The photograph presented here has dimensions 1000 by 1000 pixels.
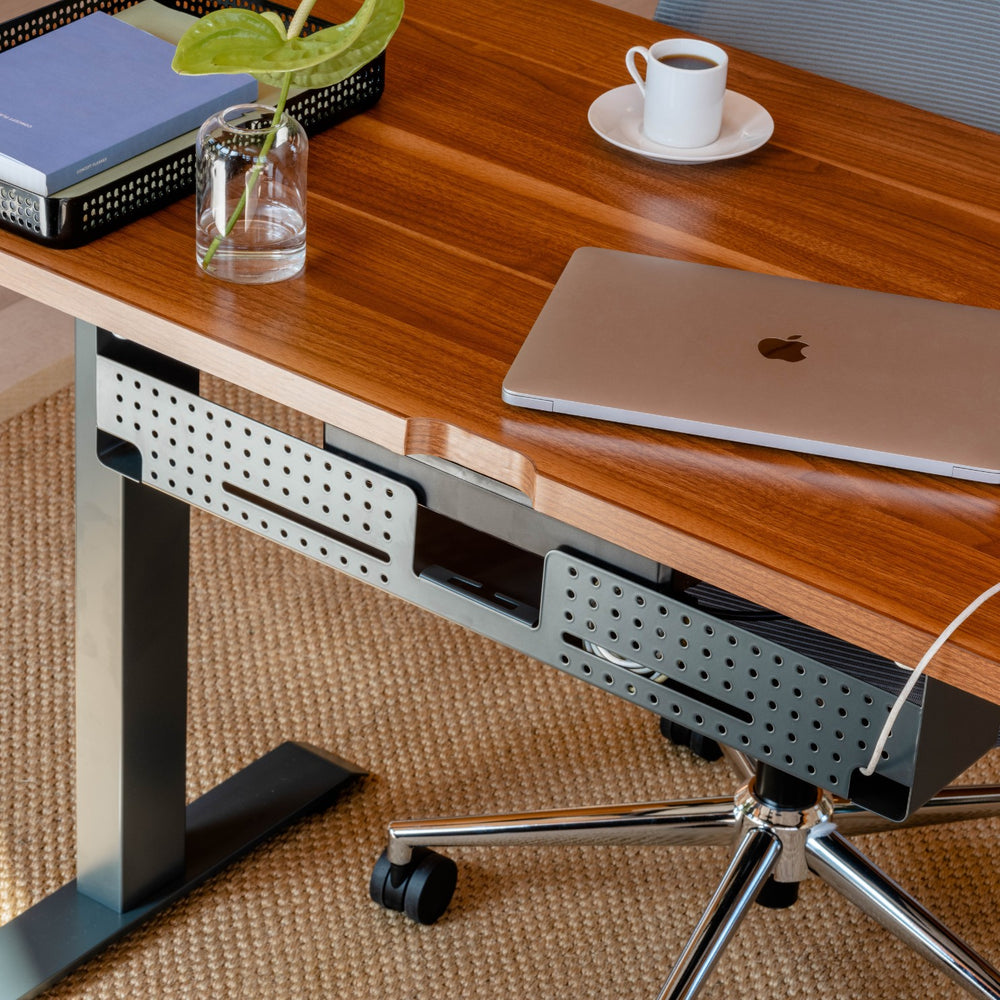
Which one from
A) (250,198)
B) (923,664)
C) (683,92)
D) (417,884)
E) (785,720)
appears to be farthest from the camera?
(417,884)

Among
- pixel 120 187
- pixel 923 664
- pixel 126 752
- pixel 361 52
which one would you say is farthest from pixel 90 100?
pixel 923 664

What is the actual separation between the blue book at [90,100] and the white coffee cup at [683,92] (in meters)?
0.32

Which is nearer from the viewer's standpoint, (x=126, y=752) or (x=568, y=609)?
(x=568, y=609)

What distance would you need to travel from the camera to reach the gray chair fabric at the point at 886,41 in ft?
4.84

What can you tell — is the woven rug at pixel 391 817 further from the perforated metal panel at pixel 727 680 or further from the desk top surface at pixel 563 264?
the desk top surface at pixel 563 264

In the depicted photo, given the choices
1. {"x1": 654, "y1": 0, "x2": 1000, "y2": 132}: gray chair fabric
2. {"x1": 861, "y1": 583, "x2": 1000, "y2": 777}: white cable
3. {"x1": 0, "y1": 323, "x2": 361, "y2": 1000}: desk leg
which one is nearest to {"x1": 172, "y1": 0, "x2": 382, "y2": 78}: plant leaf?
{"x1": 0, "y1": 323, "x2": 361, "y2": 1000}: desk leg

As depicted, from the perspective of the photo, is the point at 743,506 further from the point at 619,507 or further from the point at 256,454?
the point at 256,454

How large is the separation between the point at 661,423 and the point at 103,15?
65 centimetres

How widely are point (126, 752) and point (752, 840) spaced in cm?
59

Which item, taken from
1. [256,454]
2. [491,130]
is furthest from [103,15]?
[256,454]

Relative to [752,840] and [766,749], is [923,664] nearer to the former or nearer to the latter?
[766,749]

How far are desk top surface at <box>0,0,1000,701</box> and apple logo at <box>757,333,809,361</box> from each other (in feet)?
0.26

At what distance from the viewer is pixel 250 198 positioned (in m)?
0.98

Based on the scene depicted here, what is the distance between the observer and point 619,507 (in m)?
0.80
